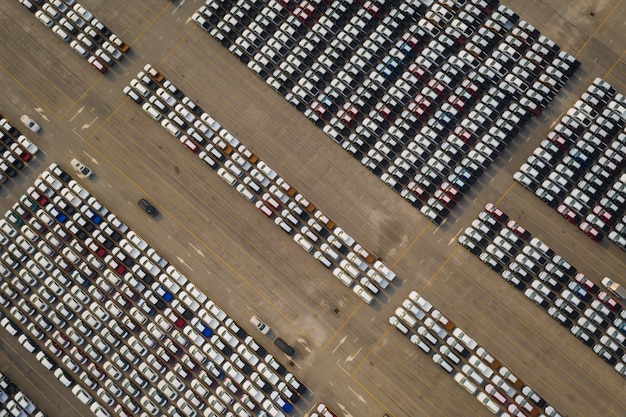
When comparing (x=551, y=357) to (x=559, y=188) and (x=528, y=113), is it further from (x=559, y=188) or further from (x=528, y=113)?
(x=528, y=113)

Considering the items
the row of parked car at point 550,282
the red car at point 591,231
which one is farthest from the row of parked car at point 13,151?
the red car at point 591,231

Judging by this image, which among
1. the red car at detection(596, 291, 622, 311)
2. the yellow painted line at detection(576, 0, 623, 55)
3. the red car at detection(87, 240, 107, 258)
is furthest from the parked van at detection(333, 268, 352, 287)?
the yellow painted line at detection(576, 0, 623, 55)

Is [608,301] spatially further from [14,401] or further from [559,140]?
[14,401]

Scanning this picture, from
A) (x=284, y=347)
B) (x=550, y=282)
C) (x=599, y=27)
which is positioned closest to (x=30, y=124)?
(x=284, y=347)

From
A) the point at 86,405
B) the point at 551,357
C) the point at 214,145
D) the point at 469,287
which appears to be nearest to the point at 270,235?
the point at 214,145

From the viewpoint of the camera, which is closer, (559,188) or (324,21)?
(559,188)

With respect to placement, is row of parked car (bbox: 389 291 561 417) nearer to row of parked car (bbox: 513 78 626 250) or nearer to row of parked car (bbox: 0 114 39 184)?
row of parked car (bbox: 513 78 626 250)
